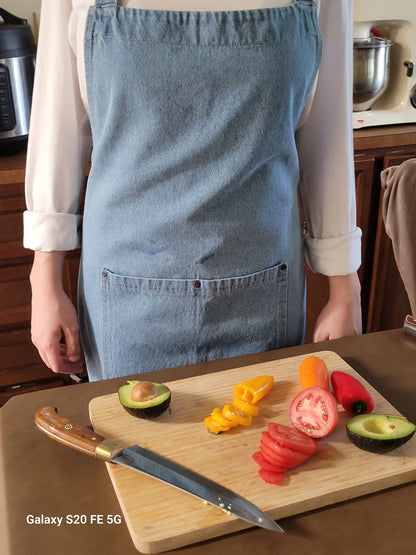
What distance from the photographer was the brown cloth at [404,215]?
131cm

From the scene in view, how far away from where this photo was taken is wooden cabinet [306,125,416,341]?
2.11 meters

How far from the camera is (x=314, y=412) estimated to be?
2.27ft

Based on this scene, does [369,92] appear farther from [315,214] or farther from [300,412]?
[300,412]

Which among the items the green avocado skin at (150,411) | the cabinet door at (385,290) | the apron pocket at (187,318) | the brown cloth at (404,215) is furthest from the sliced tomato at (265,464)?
the cabinet door at (385,290)

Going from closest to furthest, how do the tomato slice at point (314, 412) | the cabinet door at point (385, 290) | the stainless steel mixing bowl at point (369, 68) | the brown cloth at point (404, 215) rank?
the tomato slice at point (314, 412), the brown cloth at point (404, 215), the stainless steel mixing bowl at point (369, 68), the cabinet door at point (385, 290)

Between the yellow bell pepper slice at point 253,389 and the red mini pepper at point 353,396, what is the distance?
0.09 metres

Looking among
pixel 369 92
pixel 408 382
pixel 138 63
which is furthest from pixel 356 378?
pixel 369 92

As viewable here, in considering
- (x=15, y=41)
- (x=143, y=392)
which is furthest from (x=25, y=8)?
(x=143, y=392)

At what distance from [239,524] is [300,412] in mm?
167

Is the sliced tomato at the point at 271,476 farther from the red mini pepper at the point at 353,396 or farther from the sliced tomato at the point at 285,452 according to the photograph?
the red mini pepper at the point at 353,396

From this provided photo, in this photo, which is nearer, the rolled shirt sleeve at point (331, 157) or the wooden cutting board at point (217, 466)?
the wooden cutting board at point (217, 466)

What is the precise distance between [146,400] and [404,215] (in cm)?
87

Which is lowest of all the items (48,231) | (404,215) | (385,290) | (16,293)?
(385,290)

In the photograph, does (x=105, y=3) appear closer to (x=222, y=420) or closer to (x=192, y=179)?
(x=192, y=179)
